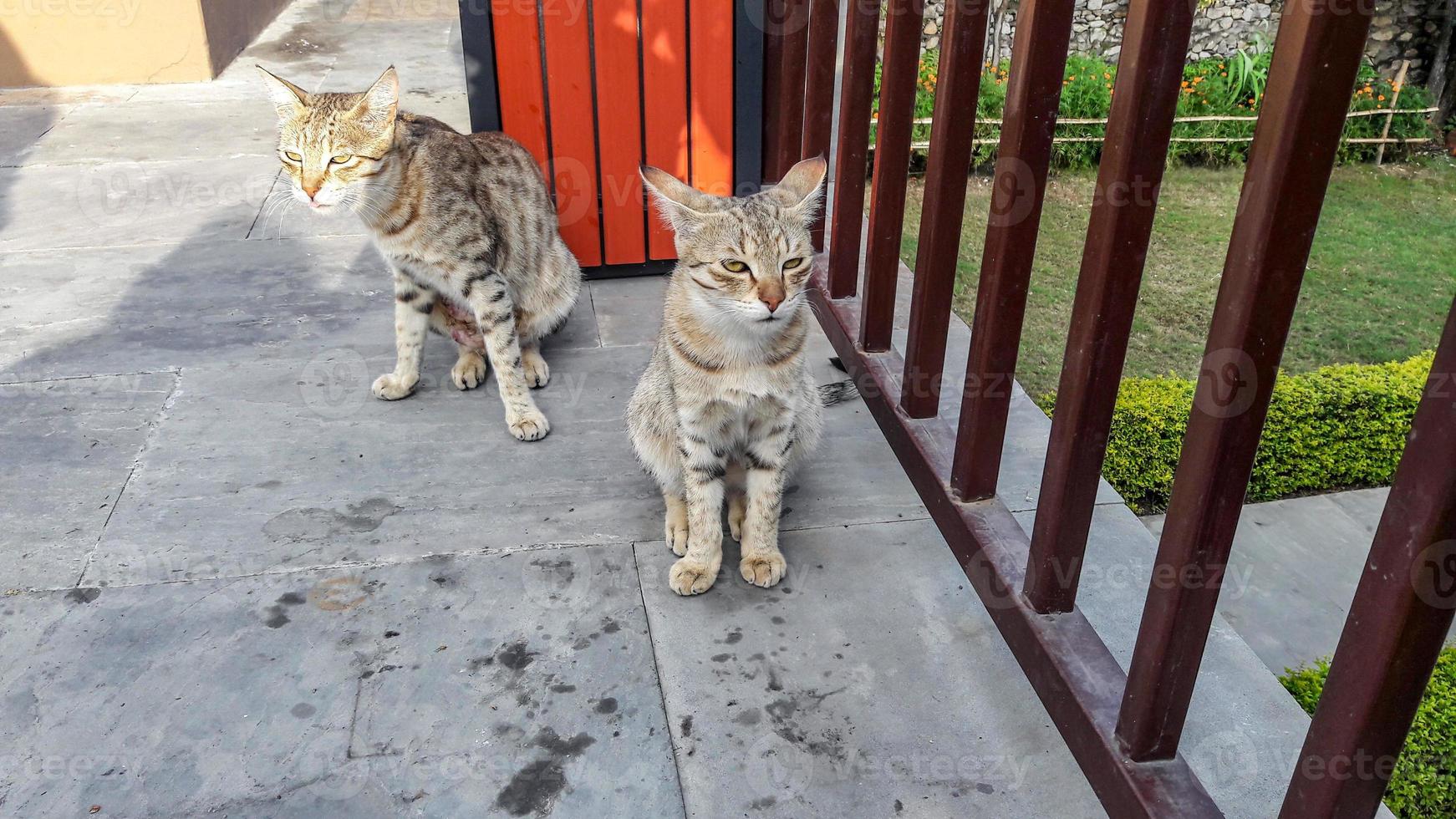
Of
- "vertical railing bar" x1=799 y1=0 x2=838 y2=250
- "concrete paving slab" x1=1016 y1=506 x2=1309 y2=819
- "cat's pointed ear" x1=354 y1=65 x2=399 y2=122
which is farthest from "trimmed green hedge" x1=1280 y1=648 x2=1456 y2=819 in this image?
"cat's pointed ear" x1=354 y1=65 x2=399 y2=122

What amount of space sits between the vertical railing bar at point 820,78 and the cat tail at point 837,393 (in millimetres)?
848

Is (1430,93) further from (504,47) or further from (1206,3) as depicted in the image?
(504,47)

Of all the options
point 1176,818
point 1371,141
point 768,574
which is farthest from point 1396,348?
point 1176,818

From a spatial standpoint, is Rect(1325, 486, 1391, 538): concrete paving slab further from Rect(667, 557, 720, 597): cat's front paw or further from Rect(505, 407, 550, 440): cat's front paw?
Rect(505, 407, 550, 440): cat's front paw

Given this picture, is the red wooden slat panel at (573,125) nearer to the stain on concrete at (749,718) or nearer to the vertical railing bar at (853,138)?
the vertical railing bar at (853,138)

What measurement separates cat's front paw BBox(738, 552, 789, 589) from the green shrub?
20.5 feet

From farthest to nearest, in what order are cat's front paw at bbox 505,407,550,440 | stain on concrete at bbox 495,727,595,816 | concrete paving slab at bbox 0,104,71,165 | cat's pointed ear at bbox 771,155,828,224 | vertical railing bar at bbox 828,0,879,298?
concrete paving slab at bbox 0,104,71,165 → cat's front paw at bbox 505,407,550,440 → vertical railing bar at bbox 828,0,879,298 → cat's pointed ear at bbox 771,155,828,224 → stain on concrete at bbox 495,727,595,816

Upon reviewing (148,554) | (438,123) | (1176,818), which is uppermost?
(438,123)

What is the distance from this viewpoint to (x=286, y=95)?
3436 millimetres

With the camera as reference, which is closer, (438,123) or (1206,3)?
(438,123)

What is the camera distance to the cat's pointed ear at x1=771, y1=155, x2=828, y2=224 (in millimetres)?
2789

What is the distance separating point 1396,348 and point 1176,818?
18.0 ft

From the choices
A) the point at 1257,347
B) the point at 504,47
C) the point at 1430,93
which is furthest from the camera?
the point at 1430,93

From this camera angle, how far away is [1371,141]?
918 cm
